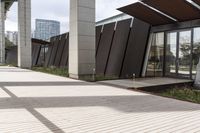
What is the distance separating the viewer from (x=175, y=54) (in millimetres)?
14797

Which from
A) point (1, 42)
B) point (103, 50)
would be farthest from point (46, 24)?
point (103, 50)

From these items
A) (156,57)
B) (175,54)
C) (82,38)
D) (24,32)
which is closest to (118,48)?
(156,57)

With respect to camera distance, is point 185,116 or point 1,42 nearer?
point 185,116

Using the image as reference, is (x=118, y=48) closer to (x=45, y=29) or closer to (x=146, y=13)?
(x=146, y=13)

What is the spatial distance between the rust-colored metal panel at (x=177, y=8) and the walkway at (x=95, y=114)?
5.73 meters

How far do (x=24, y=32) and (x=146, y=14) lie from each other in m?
18.5

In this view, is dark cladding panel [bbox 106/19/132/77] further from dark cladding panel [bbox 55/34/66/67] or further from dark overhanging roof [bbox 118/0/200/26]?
dark cladding panel [bbox 55/34/66/67]

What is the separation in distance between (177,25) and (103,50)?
19.4 ft

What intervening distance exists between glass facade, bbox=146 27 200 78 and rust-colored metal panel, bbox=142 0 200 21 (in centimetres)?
80

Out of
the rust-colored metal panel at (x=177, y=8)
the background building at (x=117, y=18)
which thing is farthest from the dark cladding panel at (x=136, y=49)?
the background building at (x=117, y=18)

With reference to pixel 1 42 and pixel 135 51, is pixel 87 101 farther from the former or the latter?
pixel 1 42

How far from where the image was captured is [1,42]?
1711 inches

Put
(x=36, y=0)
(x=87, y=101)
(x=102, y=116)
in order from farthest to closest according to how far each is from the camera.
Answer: (x=36, y=0) → (x=87, y=101) → (x=102, y=116)

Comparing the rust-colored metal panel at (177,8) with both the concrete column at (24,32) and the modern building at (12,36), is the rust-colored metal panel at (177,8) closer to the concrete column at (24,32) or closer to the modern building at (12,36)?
the concrete column at (24,32)
